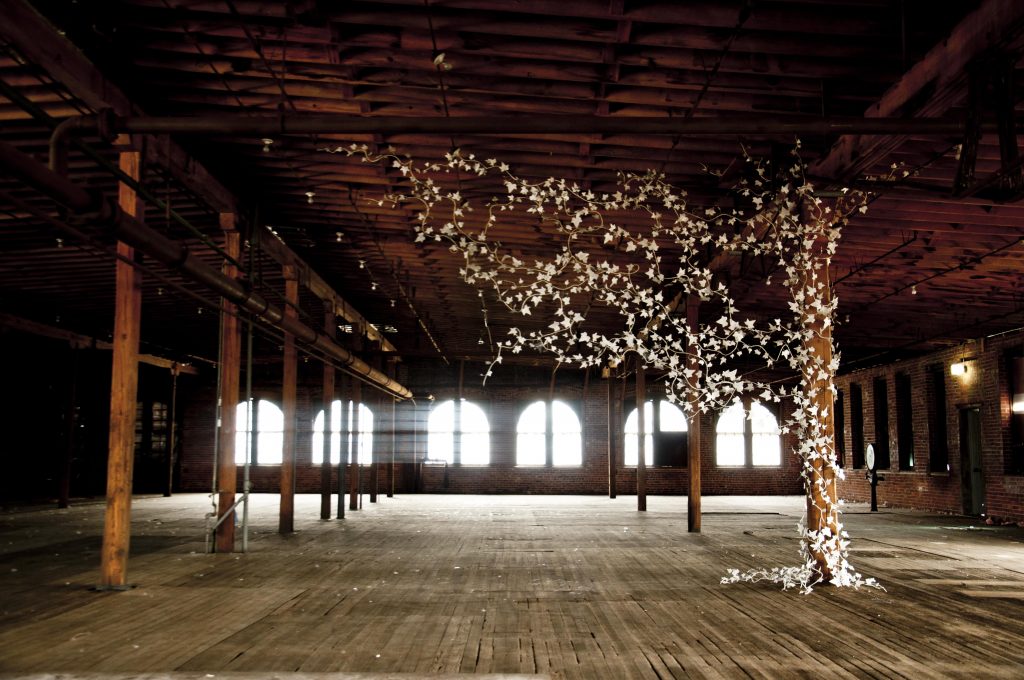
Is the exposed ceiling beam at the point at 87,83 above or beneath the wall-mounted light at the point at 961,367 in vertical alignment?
above

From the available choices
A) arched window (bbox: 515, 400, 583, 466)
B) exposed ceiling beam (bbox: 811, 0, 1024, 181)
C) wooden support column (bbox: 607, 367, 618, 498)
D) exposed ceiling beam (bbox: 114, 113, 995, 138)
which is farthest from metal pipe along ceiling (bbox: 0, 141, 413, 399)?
arched window (bbox: 515, 400, 583, 466)

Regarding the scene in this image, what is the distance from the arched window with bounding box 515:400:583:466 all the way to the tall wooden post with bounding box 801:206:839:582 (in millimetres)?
16179

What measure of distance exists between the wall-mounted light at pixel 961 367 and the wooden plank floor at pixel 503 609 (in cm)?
481

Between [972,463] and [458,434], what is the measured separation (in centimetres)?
1281

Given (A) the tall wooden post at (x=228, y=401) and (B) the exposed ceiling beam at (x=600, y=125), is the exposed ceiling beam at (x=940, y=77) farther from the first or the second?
(A) the tall wooden post at (x=228, y=401)

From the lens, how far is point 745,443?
23609 millimetres

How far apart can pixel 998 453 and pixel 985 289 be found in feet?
13.3

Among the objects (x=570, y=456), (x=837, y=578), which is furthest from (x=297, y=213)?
(x=570, y=456)

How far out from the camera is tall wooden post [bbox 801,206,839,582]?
6.89 metres

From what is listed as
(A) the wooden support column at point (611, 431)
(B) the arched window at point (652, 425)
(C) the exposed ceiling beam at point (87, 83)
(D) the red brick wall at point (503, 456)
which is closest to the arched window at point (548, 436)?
(D) the red brick wall at point (503, 456)

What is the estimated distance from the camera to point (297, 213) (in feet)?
29.5

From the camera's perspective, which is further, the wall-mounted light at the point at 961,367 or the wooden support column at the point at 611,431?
the wooden support column at the point at 611,431

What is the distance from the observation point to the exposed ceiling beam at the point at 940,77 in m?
4.49

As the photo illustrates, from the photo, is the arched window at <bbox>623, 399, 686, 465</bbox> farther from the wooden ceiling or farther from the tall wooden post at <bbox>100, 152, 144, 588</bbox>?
the tall wooden post at <bbox>100, 152, 144, 588</bbox>
